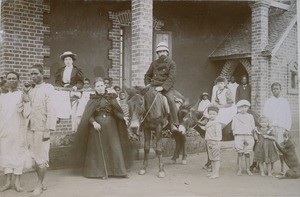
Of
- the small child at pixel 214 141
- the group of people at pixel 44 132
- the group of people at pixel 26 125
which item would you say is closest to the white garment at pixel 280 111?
the small child at pixel 214 141

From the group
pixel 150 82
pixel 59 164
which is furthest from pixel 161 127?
pixel 59 164

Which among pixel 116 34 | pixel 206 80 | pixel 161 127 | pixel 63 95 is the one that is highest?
pixel 116 34

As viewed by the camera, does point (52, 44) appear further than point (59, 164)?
Yes

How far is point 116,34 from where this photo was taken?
32.4ft

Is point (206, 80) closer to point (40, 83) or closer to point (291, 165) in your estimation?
point (291, 165)

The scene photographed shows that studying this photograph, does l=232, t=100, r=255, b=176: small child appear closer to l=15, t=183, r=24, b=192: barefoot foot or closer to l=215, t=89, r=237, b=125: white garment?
l=215, t=89, r=237, b=125: white garment

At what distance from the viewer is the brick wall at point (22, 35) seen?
26.8ft

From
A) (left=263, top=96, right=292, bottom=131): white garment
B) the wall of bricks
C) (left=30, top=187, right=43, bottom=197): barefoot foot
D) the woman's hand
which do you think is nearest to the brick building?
the wall of bricks

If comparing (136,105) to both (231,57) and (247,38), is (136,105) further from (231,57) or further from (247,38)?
(247,38)

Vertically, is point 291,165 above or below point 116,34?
below

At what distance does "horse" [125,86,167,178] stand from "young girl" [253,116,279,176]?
1.67 m

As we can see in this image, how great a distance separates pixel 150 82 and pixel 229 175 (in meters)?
2.21

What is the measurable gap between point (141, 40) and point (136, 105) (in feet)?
7.40

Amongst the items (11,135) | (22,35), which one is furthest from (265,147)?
(22,35)
